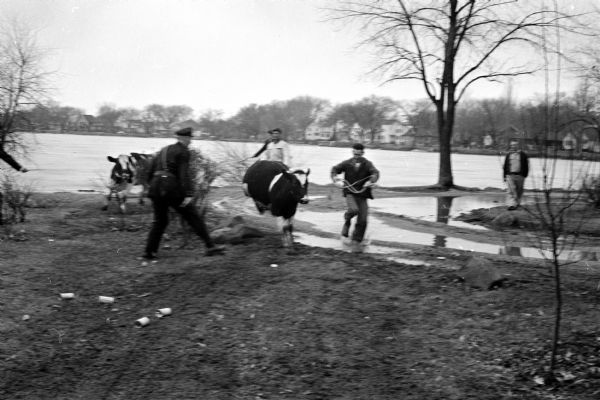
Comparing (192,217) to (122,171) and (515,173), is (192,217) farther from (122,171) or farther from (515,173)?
(515,173)

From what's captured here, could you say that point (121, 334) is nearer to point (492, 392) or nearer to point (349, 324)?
point (349, 324)

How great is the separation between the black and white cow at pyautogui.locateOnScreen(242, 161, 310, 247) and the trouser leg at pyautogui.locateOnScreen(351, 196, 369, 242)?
3.91 ft

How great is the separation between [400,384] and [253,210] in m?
11.7

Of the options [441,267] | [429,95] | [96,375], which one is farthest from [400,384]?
[429,95]

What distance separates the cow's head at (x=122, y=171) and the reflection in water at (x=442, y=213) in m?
7.00

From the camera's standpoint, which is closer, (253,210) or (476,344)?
(476,344)

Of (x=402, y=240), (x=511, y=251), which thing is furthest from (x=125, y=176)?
(x=511, y=251)

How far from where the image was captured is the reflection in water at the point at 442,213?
1186 centimetres

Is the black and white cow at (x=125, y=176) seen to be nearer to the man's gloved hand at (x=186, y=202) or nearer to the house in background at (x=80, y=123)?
the man's gloved hand at (x=186, y=202)

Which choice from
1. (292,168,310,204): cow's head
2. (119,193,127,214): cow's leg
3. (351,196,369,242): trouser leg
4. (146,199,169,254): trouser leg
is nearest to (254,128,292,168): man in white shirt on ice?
(351,196,369,242): trouser leg

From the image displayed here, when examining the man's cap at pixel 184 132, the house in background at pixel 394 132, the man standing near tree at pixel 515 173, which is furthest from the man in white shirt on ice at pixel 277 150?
the house in background at pixel 394 132

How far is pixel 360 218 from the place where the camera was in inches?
426

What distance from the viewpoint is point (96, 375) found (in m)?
5.29

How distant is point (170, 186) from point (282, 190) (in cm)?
215
